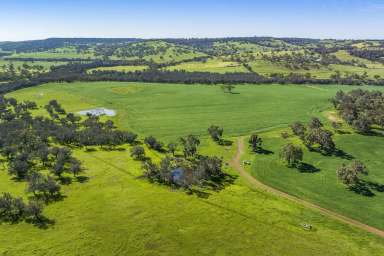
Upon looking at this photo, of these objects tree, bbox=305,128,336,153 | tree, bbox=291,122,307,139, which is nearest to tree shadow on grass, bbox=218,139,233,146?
tree, bbox=291,122,307,139

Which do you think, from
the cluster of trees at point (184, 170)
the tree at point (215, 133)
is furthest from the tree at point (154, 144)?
the tree at point (215, 133)

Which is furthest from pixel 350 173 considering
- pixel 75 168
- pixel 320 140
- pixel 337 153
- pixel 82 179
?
pixel 75 168

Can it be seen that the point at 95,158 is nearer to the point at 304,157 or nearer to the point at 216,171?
the point at 216,171

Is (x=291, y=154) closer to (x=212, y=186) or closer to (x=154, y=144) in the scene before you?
(x=212, y=186)

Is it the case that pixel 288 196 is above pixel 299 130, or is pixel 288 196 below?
below

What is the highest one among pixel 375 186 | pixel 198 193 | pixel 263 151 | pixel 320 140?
pixel 320 140

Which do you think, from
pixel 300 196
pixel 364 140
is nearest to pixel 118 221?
pixel 300 196
